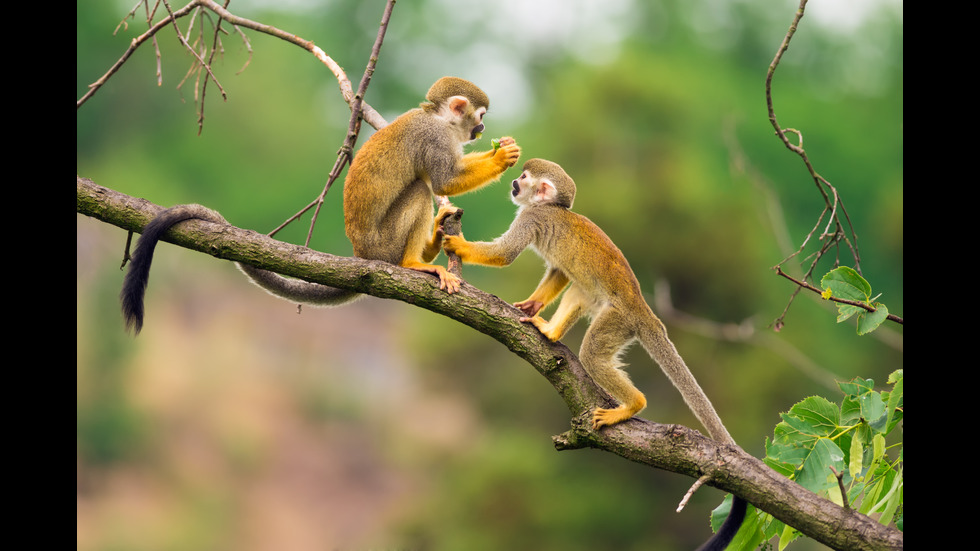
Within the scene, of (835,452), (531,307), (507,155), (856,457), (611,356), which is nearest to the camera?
(856,457)

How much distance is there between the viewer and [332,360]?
2059 cm

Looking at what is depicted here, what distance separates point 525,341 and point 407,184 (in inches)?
41.9

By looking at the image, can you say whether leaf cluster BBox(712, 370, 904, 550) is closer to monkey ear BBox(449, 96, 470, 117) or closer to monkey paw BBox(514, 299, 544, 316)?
monkey paw BBox(514, 299, 544, 316)

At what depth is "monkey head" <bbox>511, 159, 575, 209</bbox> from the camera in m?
4.05

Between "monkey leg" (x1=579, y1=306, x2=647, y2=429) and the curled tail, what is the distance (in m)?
1.00

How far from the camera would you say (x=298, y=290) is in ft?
11.9

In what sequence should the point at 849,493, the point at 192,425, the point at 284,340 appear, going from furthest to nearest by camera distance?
the point at 284,340, the point at 192,425, the point at 849,493

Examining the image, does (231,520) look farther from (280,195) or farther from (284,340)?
(280,195)

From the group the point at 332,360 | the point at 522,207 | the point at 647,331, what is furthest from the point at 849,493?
the point at 332,360

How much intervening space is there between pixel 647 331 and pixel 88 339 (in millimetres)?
13989

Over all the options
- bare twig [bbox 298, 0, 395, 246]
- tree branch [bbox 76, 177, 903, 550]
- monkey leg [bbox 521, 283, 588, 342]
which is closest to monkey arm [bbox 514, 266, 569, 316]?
monkey leg [bbox 521, 283, 588, 342]

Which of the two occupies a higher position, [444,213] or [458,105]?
[458,105]

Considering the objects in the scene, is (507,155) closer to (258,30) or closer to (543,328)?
(543,328)

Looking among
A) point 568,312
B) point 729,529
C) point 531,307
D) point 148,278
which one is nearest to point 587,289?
point 568,312
